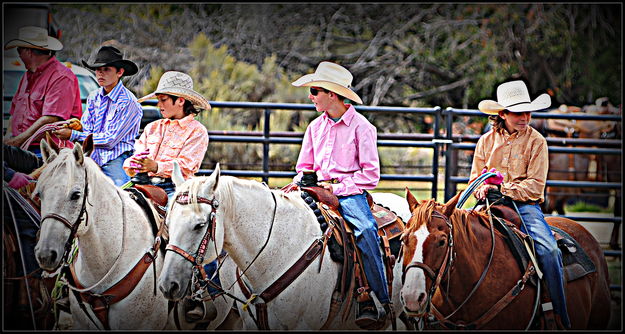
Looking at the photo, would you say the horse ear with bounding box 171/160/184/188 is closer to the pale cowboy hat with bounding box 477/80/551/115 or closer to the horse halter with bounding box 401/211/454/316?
the horse halter with bounding box 401/211/454/316

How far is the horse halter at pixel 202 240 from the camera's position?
3.50m

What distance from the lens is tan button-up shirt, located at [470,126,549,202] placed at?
177 inches

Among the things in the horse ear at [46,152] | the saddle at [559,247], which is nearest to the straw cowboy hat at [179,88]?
the horse ear at [46,152]

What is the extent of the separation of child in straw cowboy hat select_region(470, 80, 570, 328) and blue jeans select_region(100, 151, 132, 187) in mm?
2495

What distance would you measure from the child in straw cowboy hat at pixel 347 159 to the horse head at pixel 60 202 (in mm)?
1290

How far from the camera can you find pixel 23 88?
4.91 m

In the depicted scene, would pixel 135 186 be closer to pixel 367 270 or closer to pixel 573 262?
pixel 367 270

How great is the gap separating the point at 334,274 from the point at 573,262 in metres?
1.65

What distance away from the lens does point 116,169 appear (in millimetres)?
4965

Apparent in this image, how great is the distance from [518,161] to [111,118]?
285cm

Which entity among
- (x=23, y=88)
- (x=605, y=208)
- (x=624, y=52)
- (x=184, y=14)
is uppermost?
(x=184, y=14)

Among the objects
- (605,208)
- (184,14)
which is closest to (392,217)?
(605,208)

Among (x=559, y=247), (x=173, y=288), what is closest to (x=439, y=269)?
(x=559, y=247)

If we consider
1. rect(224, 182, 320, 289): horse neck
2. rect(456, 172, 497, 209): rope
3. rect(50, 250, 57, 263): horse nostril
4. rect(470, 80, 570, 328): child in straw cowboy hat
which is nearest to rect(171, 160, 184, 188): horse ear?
rect(224, 182, 320, 289): horse neck
